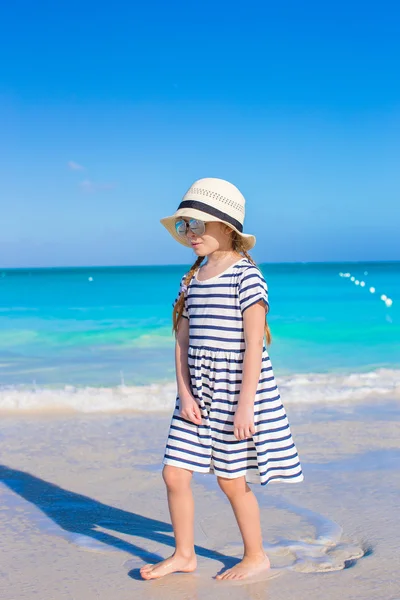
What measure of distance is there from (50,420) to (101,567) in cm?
304

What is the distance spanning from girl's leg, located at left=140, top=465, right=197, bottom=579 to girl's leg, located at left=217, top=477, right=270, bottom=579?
0.14 metres

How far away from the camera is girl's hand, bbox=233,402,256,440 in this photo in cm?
276

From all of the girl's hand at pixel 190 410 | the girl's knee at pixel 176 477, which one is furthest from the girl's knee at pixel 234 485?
the girl's hand at pixel 190 410

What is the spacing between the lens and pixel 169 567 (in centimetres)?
293

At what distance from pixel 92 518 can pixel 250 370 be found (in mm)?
1485

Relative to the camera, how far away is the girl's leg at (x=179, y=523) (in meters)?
2.89

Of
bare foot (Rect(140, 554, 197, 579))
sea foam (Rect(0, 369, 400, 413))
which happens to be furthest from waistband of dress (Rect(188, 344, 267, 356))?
sea foam (Rect(0, 369, 400, 413))

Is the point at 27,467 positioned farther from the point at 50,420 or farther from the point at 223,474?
the point at 223,474

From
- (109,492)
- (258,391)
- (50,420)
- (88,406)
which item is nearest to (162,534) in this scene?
(109,492)

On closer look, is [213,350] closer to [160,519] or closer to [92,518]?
[160,519]

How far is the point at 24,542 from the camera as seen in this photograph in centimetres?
334

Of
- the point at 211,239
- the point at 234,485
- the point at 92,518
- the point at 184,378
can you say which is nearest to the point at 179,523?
the point at 234,485

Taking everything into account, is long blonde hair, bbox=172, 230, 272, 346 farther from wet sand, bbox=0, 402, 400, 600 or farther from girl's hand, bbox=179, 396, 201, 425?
Result: wet sand, bbox=0, 402, 400, 600

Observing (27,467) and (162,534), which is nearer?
(162,534)
